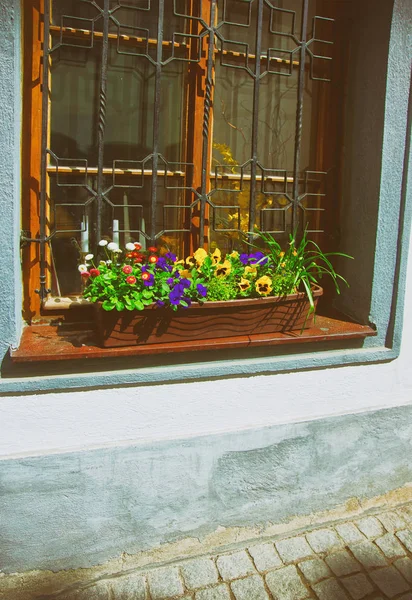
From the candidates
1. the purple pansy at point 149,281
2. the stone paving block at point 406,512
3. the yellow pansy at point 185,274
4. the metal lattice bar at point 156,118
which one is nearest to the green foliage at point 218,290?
the yellow pansy at point 185,274

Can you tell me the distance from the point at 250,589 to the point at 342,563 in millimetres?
510

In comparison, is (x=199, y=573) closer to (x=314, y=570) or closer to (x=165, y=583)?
(x=165, y=583)

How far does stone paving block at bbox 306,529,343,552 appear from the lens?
2.95m

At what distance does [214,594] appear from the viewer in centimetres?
258

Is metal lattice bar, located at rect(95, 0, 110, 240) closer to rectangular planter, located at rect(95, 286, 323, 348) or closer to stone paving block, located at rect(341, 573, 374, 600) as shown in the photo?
rectangular planter, located at rect(95, 286, 323, 348)

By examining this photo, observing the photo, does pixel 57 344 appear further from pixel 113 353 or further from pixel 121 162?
pixel 121 162

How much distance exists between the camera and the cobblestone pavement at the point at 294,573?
2.59m

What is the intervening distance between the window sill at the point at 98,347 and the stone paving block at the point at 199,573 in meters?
1.02

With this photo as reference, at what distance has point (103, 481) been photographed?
2.64 meters

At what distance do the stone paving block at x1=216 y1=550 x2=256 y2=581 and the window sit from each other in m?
1.50

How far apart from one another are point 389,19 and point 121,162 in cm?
153

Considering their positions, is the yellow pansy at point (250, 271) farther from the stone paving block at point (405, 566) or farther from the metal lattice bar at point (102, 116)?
the stone paving block at point (405, 566)

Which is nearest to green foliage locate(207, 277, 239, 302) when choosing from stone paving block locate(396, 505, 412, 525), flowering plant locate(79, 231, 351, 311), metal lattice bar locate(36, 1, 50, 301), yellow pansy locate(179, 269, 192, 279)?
flowering plant locate(79, 231, 351, 311)

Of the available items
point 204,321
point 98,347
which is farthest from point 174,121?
point 98,347
